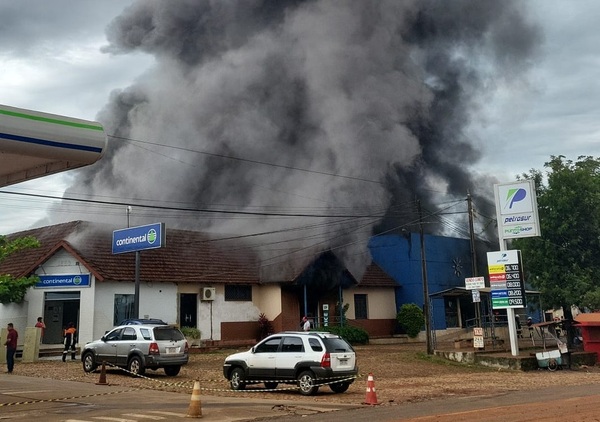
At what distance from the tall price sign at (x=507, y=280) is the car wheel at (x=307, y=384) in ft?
43.3

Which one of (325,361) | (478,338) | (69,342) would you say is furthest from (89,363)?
(478,338)

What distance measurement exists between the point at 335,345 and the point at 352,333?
789 inches

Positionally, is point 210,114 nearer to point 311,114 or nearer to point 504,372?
point 311,114

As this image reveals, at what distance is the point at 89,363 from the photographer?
2095 cm

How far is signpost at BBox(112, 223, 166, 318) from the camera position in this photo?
26359 mm

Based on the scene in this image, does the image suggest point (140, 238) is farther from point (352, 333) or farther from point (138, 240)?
point (352, 333)

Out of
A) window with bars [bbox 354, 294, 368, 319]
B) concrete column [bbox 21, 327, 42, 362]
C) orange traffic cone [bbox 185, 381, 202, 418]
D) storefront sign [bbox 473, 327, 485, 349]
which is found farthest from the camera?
window with bars [bbox 354, 294, 368, 319]

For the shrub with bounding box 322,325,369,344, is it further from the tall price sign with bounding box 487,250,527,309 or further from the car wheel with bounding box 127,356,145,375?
the car wheel with bounding box 127,356,145,375

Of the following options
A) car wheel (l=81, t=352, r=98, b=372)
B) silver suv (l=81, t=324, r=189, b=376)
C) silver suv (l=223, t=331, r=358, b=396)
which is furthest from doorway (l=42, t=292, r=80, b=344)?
silver suv (l=223, t=331, r=358, b=396)

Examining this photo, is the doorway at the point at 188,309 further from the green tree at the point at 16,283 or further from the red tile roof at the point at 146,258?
the green tree at the point at 16,283

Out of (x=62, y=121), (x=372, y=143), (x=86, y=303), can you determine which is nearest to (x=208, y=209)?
(x=372, y=143)

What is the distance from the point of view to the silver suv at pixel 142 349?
19266 mm

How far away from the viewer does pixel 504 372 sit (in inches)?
910

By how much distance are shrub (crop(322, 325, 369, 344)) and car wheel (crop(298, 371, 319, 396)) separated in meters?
19.0
